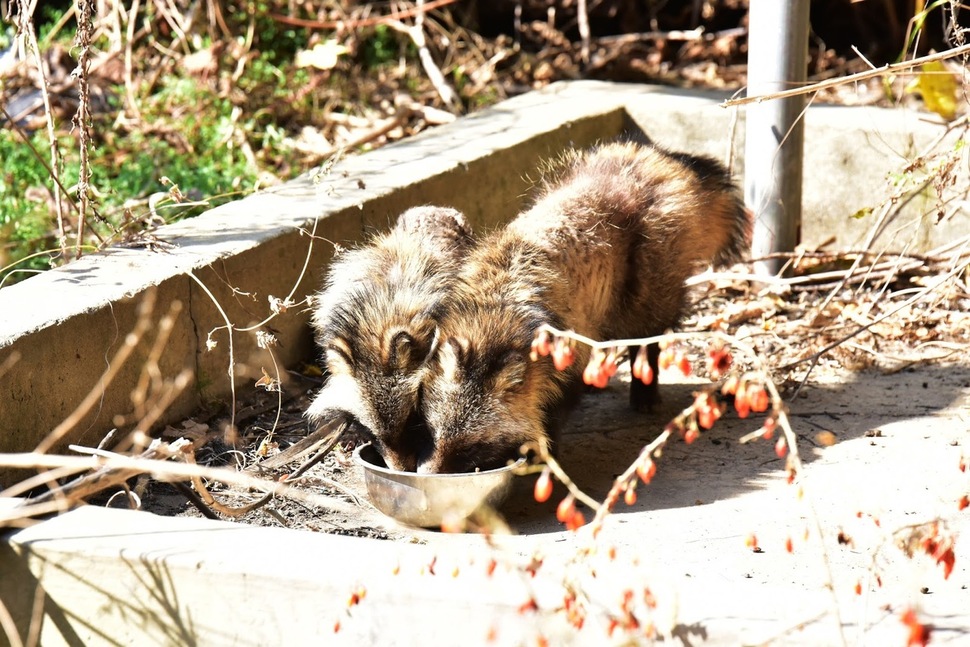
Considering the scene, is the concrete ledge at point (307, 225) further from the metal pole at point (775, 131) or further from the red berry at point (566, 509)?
the red berry at point (566, 509)

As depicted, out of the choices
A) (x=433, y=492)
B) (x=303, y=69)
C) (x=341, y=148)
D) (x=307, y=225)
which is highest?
(x=303, y=69)

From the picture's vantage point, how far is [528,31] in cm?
1074

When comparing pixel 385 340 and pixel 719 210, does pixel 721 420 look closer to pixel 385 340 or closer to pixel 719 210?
pixel 719 210

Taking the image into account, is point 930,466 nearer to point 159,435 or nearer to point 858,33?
point 159,435

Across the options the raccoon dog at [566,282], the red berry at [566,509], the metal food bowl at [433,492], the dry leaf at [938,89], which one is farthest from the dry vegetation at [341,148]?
the dry leaf at [938,89]

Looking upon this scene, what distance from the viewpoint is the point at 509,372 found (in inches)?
174

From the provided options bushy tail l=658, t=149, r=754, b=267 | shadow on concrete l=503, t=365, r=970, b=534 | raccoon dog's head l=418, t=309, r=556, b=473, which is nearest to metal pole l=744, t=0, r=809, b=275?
bushy tail l=658, t=149, r=754, b=267

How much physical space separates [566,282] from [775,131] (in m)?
2.32

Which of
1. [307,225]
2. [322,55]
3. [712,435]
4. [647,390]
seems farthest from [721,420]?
[322,55]

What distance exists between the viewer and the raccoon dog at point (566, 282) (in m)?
4.42

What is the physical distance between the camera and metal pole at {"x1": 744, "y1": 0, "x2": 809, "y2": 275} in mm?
6500

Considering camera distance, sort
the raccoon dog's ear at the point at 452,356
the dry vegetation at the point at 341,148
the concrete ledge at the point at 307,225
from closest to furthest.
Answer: the raccoon dog's ear at the point at 452,356 → the concrete ledge at the point at 307,225 → the dry vegetation at the point at 341,148

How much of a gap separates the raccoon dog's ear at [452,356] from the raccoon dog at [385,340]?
69mm

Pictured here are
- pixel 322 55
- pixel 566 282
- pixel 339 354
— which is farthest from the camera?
pixel 322 55
